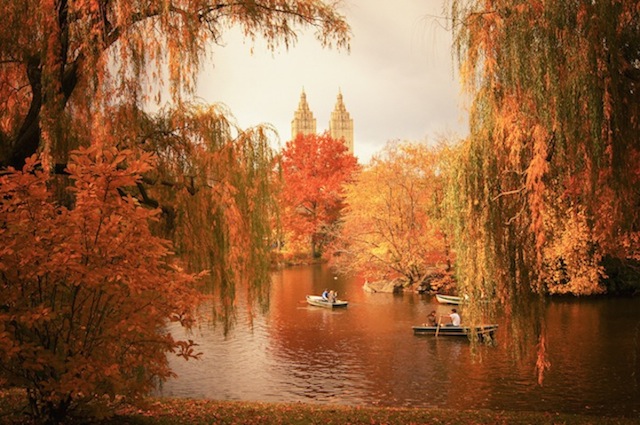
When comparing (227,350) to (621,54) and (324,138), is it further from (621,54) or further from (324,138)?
(324,138)

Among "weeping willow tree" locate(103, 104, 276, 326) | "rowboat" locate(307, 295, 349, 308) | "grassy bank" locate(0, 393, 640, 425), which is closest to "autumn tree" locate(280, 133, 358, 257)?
"rowboat" locate(307, 295, 349, 308)

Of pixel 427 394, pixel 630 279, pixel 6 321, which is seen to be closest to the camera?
pixel 6 321

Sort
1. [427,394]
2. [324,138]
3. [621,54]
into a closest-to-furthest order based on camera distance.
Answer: [621,54], [427,394], [324,138]

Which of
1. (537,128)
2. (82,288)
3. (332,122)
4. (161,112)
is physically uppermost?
(332,122)

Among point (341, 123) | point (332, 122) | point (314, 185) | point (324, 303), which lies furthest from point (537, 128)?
point (332, 122)

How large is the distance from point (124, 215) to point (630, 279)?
27.4 meters

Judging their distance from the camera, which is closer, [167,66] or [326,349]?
[167,66]

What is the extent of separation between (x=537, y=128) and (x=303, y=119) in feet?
359

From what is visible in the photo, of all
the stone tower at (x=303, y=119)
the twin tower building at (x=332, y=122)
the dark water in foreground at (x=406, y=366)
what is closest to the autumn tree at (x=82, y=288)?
the dark water in foreground at (x=406, y=366)

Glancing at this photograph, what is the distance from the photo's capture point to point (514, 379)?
Answer: 46.4 feet

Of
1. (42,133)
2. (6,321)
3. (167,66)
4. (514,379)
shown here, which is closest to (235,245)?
(167,66)

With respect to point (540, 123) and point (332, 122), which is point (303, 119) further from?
point (540, 123)

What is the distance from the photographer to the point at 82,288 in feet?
17.6

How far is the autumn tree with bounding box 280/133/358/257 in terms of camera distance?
43656mm
